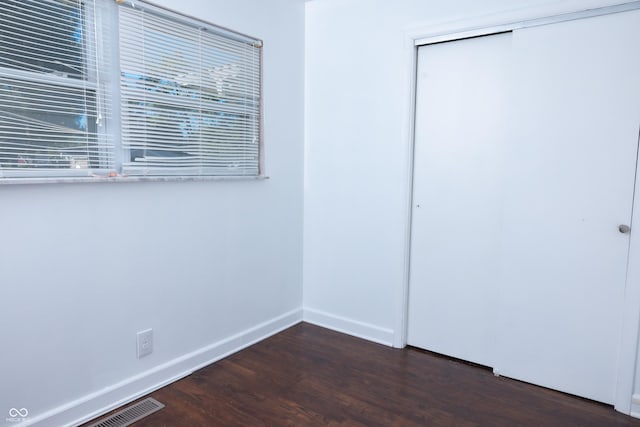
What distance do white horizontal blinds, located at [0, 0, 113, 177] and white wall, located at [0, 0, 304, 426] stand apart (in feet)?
0.45

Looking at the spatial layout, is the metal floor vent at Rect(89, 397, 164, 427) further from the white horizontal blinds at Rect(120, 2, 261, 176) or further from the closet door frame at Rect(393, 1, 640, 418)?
the closet door frame at Rect(393, 1, 640, 418)

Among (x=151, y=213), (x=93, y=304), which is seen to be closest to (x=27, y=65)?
(x=151, y=213)

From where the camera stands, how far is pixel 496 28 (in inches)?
98.2

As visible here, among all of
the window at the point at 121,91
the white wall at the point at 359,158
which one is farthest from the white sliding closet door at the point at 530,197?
the window at the point at 121,91

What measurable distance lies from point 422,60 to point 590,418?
2346 mm

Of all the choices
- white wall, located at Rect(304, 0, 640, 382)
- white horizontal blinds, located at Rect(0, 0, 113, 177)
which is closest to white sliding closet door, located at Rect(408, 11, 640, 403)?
white wall, located at Rect(304, 0, 640, 382)

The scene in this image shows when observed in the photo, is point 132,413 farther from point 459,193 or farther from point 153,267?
point 459,193

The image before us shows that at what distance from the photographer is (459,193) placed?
9.00 feet

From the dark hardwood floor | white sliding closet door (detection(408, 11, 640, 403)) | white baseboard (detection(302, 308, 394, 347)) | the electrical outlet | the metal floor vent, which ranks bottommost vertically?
the dark hardwood floor

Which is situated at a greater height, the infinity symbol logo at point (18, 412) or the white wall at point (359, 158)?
the white wall at point (359, 158)

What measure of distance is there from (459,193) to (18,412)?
8.70 feet

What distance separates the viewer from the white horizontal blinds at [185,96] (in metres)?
2.17

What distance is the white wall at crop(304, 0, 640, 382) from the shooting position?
2869 millimetres

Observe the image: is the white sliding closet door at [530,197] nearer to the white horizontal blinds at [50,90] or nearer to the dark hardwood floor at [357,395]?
the dark hardwood floor at [357,395]
